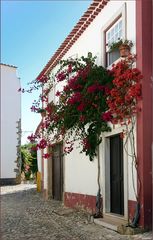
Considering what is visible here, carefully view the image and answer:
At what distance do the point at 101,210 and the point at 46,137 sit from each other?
325 centimetres

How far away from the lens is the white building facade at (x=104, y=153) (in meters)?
9.64

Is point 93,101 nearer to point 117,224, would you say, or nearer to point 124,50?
point 124,50

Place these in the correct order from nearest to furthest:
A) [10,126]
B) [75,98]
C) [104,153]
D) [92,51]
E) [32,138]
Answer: [75,98], [104,153], [92,51], [32,138], [10,126]

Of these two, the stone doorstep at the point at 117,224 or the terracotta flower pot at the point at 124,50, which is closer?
the stone doorstep at the point at 117,224

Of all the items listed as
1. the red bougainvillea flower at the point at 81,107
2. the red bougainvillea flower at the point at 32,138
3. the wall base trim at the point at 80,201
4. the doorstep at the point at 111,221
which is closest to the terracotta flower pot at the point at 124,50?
the red bougainvillea flower at the point at 81,107

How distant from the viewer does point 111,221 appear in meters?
10.3

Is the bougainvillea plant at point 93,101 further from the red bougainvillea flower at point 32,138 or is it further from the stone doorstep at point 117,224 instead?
the stone doorstep at point 117,224

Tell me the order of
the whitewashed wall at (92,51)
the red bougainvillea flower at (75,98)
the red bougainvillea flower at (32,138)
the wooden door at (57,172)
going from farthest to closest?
1. the wooden door at (57,172)
2. the red bougainvillea flower at (32,138)
3. the red bougainvillea flower at (75,98)
4. the whitewashed wall at (92,51)

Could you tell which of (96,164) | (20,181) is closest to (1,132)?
(20,181)

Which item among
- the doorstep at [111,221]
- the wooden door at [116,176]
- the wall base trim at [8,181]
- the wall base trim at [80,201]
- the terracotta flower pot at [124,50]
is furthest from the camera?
the wall base trim at [8,181]

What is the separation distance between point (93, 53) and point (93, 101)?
2.35 m

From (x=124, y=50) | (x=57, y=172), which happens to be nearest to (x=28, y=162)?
(x=57, y=172)

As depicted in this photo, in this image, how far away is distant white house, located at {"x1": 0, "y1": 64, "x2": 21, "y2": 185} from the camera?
29.2 metres

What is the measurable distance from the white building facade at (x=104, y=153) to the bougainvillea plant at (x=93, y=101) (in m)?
0.38
